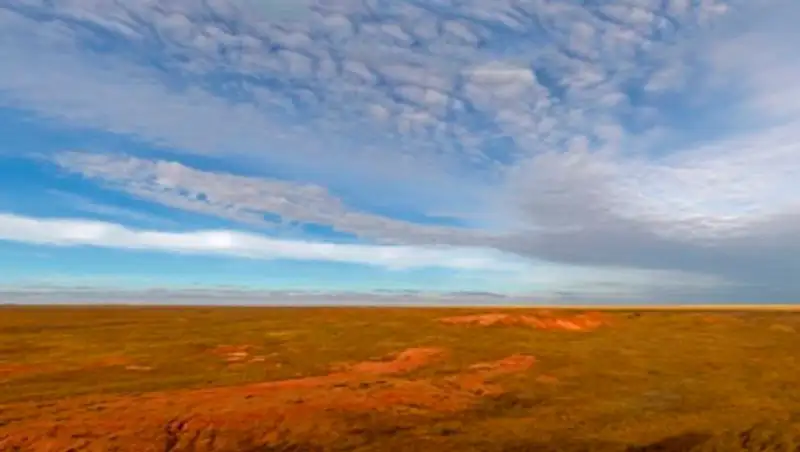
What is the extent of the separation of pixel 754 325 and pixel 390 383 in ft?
157

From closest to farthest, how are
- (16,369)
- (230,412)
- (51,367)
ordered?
1. (230,412)
2. (16,369)
3. (51,367)

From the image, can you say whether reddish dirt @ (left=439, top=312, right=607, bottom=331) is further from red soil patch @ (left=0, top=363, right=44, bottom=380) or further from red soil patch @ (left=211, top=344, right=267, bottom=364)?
red soil patch @ (left=0, top=363, right=44, bottom=380)

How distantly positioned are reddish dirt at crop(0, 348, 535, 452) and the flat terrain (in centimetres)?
8

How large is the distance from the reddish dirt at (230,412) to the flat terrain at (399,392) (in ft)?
0.27

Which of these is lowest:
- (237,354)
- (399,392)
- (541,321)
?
(399,392)

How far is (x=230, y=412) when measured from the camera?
2470 cm

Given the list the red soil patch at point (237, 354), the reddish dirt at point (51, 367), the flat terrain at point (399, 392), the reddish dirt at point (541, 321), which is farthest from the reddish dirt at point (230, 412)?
the reddish dirt at point (541, 321)

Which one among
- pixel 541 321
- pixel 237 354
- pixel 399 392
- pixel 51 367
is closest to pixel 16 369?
pixel 51 367

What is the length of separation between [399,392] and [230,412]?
332 inches

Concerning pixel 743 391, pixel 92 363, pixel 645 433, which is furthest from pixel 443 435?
pixel 92 363

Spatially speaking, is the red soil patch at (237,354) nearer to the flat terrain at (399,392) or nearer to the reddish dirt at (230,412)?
the flat terrain at (399,392)

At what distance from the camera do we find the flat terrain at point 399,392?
2205 centimetres

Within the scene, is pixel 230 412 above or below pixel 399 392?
below

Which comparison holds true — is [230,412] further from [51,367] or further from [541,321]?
[541,321]
